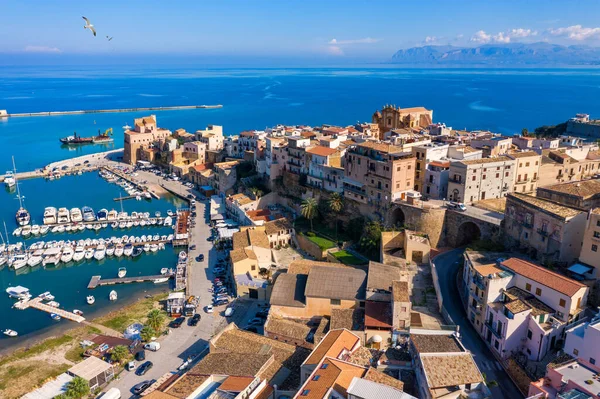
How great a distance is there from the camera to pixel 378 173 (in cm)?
4459

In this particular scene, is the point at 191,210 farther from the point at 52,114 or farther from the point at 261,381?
the point at 52,114

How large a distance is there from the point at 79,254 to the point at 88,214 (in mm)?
12317

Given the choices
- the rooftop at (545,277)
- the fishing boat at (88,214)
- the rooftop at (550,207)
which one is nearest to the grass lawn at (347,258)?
the rooftop at (550,207)

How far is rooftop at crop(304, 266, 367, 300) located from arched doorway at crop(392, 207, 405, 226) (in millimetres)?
10541

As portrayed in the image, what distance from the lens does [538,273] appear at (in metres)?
27.6

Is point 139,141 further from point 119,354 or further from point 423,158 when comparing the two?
point 119,354

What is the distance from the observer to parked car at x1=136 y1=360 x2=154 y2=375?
29984 mm

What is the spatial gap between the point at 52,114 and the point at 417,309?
534 feet

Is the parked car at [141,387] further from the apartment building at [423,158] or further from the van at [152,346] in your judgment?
the apartment building at [423,158]

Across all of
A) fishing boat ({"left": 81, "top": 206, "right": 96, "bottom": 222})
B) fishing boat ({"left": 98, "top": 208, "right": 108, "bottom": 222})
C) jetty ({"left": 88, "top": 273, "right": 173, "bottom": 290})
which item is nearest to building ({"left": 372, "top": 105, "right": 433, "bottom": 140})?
fishing boat ({"left": 98, "top": 208, "right": 108, "bottom": 222})

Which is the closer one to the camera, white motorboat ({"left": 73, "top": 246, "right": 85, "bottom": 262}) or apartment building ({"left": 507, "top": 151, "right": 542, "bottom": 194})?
apartment building ({"left": 507, "top": 151, "right": 542, "bottom": 194})

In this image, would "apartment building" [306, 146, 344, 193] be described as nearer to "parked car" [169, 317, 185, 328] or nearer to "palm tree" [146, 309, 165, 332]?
"parked car" [169, 317, 185, 328]

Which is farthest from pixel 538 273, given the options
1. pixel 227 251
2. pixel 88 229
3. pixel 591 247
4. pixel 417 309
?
pixel 88 229

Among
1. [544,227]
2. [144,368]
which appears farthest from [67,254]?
[544,227]
